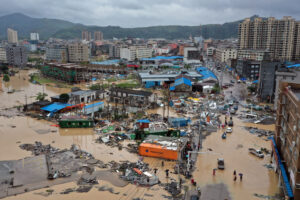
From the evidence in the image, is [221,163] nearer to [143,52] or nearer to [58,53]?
[143,52]

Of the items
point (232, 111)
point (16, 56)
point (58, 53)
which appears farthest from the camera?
point (58, 53)

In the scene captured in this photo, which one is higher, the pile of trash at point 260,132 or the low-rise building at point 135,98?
the low-rise building at point 135,98

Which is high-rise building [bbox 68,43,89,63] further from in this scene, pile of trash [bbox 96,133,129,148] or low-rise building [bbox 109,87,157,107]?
pile of trash [bbox 96,133,129,148]

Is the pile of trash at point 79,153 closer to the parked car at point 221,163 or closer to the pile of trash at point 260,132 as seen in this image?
the parked car at point 221,163

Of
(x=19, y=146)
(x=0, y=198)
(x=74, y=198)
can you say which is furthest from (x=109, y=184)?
(x=19, y=146)

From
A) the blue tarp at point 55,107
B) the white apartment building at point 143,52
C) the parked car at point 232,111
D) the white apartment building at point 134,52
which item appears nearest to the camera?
the blue tarp at point 55,107

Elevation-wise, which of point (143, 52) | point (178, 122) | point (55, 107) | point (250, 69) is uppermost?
point (143, 52)

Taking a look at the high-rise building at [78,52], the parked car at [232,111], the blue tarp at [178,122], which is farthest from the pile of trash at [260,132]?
the high-rise building at [78,52]

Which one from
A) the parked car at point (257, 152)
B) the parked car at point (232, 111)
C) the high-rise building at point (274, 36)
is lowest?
the parked car at point (257, 152)

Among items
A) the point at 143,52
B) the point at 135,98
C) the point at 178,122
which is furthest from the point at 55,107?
the point at 143,52
